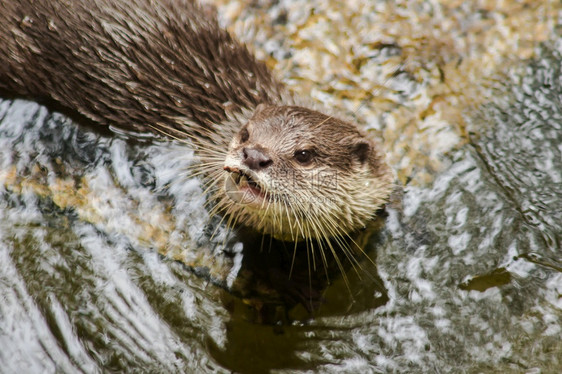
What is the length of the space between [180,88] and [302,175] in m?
0.83

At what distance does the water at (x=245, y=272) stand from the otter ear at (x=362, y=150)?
1.25ft

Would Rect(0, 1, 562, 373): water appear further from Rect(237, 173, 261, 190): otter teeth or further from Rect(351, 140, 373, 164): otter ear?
Rect(237, 173, 261, 190): otter teeth

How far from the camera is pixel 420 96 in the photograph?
3.77 metres

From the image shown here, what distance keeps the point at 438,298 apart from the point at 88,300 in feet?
4.81

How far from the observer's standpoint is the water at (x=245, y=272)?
99.4 inches

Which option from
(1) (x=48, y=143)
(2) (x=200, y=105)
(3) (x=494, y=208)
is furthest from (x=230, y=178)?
(3) (x=494, y=208)

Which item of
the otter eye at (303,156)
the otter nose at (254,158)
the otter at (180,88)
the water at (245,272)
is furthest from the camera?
the otter at (180,88)

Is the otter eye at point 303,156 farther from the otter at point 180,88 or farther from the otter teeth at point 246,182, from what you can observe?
the otter teeth at point 246,182

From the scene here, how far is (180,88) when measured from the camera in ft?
10.1

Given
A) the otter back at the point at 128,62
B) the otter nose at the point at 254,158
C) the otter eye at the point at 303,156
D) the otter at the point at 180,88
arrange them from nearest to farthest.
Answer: the otter nose at the point at 254,158 < the otter eye at the point at 303,156 < the otter at the point at 180,88 < the otter back at the point at 128,62

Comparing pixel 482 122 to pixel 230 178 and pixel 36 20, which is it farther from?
pixel 36 20

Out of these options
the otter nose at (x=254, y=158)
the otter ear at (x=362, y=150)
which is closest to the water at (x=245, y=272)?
the otter ear at (x=362, y=150)

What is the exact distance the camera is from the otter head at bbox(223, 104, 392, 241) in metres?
2.49

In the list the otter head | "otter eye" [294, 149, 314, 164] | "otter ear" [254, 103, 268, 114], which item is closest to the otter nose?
the otter head
